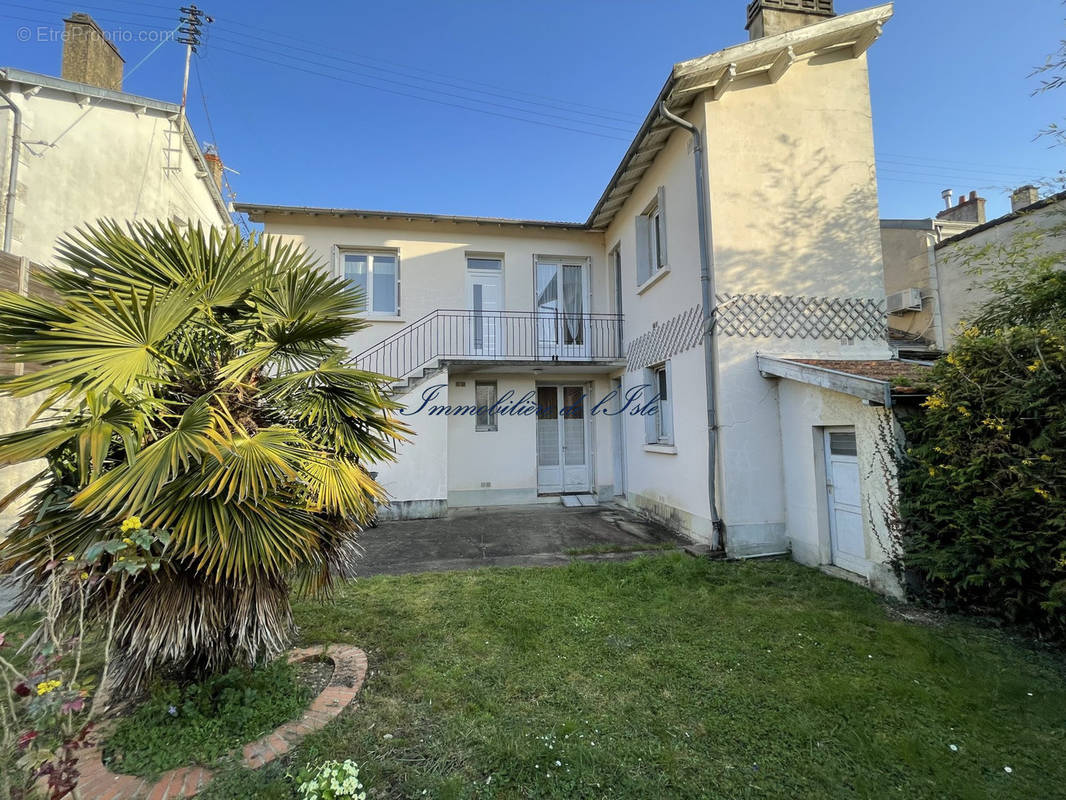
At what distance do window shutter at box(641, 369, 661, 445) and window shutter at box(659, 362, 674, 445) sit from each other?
Result: 353mm

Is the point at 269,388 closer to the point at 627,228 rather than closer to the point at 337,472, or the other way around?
the point at 337,472

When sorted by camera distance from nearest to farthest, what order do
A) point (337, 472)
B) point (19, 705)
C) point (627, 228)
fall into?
point (19, 705)
point (337, 472)
point (627, 228)

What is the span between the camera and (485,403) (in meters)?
10.1

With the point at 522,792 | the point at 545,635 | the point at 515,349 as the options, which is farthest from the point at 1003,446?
the point at 515,349

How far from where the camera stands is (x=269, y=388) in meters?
3.09

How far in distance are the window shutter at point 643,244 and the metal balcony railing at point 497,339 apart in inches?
66.5

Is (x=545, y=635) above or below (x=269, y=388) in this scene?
below

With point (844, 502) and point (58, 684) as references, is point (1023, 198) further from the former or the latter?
point (58, 684)

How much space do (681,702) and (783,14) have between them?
9.02m

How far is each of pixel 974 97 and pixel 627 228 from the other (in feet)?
18.1

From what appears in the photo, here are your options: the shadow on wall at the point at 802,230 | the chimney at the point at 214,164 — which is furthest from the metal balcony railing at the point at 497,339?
the chimney at the point at 214,164

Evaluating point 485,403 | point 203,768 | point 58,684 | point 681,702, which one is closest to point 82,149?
point 485,403

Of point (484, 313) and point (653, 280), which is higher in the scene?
point (484, 313)

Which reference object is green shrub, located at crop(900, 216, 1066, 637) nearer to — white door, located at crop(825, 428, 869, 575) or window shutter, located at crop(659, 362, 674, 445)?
white door, located at crop(825, 428, 869, 575)
